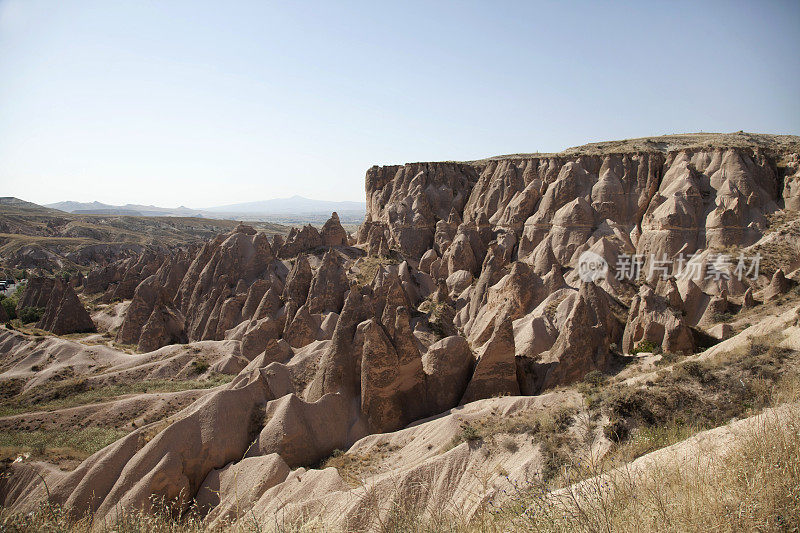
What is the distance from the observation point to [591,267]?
34.4 meters

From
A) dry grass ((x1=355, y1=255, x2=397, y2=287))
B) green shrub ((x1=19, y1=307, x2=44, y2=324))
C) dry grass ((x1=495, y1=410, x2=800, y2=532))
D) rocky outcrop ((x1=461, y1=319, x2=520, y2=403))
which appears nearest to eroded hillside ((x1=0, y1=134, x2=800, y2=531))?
rocky outcrop ((x1=461, y1=319, x2=520, y2=403))

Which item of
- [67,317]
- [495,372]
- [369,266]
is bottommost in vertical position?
[67,317]

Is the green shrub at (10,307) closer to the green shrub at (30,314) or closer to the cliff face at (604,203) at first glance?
the green shrub at (30,314)

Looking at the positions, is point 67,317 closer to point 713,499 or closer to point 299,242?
point 299,242

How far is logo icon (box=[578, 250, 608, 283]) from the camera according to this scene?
31.1 metres

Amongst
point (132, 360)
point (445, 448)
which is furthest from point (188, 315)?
point (445, 448)

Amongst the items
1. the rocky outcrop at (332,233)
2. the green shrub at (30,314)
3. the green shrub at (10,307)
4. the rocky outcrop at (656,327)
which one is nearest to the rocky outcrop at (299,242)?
the rocky outcrop at (332,233)

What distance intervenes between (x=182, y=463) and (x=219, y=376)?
11521mm

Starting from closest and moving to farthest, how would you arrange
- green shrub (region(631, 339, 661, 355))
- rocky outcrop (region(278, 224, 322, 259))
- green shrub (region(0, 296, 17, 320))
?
1. green shrub (region(631, 339, 661, 355))
2. green shrub (region(0, 296, 17, 320))
3. rocky outcrop (region(278, 224, 322, 259))

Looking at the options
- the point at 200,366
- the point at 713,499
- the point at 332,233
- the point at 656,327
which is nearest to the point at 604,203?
the point at 656,327

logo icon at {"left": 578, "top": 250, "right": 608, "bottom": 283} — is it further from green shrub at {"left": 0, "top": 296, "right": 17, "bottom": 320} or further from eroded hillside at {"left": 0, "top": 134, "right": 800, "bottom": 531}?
green shrub at {"left": 0, "top": 296, "right": 17, "bottom": 320}

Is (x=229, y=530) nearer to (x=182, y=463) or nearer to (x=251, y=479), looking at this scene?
(x=251, y=479)

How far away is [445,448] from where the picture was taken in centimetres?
1263

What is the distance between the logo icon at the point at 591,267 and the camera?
102ft
